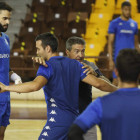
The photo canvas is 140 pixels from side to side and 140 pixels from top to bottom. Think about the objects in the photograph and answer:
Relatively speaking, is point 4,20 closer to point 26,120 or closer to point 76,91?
point 76,91

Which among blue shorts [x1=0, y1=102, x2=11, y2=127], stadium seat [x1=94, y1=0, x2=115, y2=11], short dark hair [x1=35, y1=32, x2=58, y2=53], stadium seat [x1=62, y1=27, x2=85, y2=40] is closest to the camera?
short dark hair [x1=35, y1=32, x2=58, y2=53]

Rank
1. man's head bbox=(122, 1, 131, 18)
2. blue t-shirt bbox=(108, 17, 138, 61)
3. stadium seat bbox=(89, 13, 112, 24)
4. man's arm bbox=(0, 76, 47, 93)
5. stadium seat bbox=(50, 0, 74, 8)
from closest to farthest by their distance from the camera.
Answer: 1. man's arm bbox=(0, 76, 47, 93)
2. man's head bbox=(122, 1, 131, 18)
3. blue t-shirt bbox=(108, 17, 138, 61)
4. stadium seat bbox=(89, 13, 112, 24)
5. stadium seat bbox=(50, 0, 74, 8)

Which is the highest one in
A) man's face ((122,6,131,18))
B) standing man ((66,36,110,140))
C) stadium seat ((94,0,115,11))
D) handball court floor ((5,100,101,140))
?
stadium seat ((94,0,115,11))

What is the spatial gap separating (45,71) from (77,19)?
867 centimetres

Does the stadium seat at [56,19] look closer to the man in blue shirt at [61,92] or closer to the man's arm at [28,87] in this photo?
the man in blue shirt at [61,92]

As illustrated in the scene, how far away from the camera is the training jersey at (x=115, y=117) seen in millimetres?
1548

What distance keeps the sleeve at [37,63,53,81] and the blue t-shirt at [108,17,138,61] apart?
10.6 ft

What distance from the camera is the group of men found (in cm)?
156

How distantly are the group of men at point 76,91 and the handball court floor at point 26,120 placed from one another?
5.48 ft

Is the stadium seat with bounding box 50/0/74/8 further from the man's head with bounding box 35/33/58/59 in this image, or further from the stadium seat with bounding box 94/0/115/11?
the man's head with bounding box 35/33/58/59

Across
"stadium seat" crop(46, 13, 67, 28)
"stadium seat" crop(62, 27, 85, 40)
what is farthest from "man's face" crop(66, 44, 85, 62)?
"stadium seat" crop(46, 13, 67, 28)

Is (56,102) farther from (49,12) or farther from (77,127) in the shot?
(49,12)

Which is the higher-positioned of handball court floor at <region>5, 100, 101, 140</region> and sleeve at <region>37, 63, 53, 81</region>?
sleeve at <region>37, 63, 53, 81</region>

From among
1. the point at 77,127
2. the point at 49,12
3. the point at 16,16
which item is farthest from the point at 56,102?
the point at 16,16
